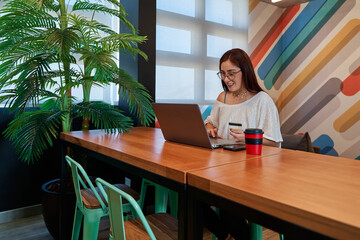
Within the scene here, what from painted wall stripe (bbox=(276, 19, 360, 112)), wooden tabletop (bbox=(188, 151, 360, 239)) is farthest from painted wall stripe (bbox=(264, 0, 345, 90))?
wooden tabletop (bbox=(188, 151, 360, 239))

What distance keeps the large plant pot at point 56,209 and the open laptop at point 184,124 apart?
0.99m

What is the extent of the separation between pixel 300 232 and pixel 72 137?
161cm

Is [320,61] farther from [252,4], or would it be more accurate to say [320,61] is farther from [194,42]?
[194,42]

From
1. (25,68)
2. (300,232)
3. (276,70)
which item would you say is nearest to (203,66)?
(276,70)

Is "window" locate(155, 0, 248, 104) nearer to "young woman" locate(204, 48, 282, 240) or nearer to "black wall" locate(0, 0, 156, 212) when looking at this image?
"black wall" locate(0, 0, 156, 212)

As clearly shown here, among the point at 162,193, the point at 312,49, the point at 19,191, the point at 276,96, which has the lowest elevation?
the point at 19,191

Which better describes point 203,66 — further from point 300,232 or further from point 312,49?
point 300,232

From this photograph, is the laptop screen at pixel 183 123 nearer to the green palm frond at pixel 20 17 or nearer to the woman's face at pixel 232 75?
the woman's face at pixel 232 75

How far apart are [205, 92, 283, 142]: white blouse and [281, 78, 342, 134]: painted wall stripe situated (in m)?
2.33

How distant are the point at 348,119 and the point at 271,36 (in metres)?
1.59

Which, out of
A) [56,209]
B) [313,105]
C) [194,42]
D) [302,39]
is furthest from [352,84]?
[56,209]

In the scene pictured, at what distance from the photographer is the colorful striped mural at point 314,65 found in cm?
365

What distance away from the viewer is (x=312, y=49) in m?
4.02

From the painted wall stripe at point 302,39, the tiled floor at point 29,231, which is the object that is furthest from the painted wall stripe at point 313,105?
the tiled floor at point 29,231
